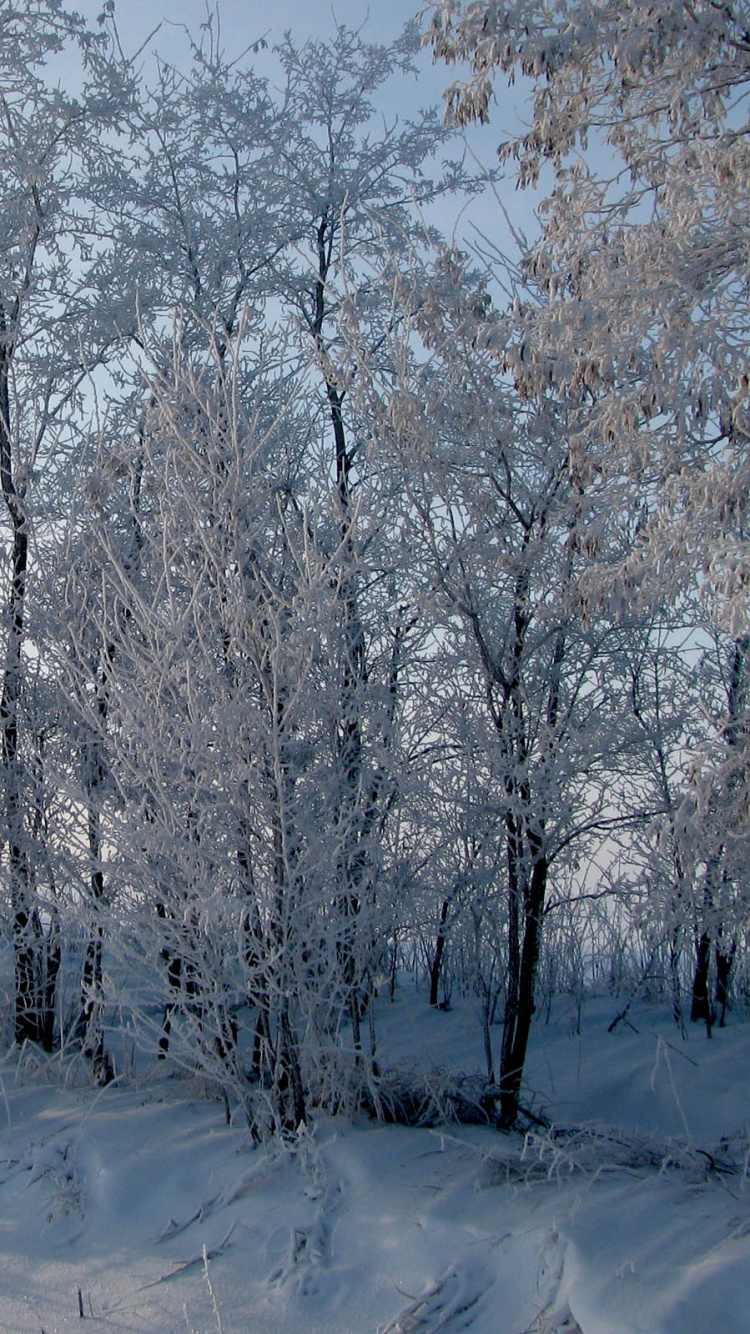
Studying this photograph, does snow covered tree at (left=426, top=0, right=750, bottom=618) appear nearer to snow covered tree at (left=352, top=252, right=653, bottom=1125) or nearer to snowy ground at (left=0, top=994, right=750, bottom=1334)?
snow covered tree at (left=352, top=252, right=653, bottom=1125)

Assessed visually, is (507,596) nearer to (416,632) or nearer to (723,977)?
(416,632)

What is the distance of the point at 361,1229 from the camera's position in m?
4.28

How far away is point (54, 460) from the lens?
25.7ft

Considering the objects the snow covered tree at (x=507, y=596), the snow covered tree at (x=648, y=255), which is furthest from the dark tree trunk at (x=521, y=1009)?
the snow covered tree at (x=648, y=255)

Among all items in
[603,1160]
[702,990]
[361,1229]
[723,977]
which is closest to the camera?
[361,1229]

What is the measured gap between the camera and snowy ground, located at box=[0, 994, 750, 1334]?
354cm

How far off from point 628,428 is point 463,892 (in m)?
2.86

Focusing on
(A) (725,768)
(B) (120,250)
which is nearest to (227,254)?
(B) (120,250)

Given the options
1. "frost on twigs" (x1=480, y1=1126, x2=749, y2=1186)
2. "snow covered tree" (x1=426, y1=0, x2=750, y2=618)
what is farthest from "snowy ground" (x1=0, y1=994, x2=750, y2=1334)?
"snow covered tree" (x1=426, y1=0, x2=750, y2=618)

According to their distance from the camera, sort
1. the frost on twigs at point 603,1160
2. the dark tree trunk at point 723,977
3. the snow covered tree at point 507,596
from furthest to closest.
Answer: the dark tree trunk at point 723,977 < the snow covered tree at point 507,596 < the frost on twigs at point 603,1160

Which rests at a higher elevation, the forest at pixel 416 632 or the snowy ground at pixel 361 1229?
the forest at pixel 416 632

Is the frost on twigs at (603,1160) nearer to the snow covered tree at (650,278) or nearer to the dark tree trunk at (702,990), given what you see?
the snow covered tree at (650,278)

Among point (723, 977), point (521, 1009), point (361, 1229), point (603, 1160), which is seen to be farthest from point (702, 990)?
point (361, 1229)

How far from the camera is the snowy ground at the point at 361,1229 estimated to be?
3545 mm
